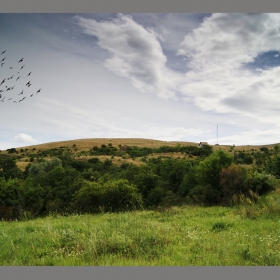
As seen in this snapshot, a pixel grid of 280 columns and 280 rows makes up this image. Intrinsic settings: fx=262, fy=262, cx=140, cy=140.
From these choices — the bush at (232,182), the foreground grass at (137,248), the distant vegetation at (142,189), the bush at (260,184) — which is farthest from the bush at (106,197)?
the foreground grass at (137,248)

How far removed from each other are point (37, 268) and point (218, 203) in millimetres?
9969

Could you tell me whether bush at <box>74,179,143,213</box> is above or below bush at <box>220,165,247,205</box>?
below

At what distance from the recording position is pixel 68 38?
6516mm

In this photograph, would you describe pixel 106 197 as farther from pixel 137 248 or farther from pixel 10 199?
pixel 137 248

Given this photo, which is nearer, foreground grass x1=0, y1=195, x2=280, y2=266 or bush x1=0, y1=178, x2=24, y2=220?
foreground grass x1=0, y1=195, x2=280, y2=266

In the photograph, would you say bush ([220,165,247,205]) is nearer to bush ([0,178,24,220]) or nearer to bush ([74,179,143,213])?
bush ([74,179,143,213])

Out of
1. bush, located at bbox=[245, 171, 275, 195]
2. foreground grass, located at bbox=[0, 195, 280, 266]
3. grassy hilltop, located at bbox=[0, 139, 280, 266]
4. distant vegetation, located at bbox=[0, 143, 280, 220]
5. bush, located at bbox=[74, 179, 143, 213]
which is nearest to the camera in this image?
foreground grass, located at bbox=[0, 195, 280, 266]

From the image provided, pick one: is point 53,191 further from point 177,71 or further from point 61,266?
point 61,266

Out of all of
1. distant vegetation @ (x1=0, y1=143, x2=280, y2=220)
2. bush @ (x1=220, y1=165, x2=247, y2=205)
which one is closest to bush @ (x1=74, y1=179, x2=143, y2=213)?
distant vegetation @ (x1=0, y1=143, x2=280, y2=220)

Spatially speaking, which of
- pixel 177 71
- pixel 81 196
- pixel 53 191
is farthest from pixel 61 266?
→ pixel 53 191

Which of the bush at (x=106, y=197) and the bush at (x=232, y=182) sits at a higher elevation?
the bush at (x=232, y=182)

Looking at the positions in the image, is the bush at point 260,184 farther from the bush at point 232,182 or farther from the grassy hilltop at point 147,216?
the bush at point 232,182

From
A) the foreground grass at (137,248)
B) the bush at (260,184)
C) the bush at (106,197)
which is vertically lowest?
the bush at (106,197)

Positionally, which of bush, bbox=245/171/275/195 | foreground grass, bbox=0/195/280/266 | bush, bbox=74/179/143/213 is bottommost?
bush, bbox=74/179/143/213
